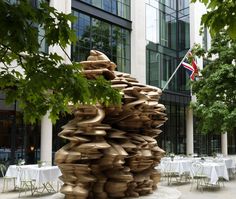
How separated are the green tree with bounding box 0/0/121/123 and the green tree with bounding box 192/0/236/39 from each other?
115 cm

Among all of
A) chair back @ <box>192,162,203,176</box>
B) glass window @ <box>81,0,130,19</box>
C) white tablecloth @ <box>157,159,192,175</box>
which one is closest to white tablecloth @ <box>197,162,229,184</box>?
chair back @ <box>192,162,203,176</box>

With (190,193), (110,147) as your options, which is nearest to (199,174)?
(190,193)

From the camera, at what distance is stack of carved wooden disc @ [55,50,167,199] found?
29.7 ft

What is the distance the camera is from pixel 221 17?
2.94 meters

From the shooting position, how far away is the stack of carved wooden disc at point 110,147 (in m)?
9.05

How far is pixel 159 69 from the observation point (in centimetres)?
2944

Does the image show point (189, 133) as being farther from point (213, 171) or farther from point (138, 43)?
point (213, 171)

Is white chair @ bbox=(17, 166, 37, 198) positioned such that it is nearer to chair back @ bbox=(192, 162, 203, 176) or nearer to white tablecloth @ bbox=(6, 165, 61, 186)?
white tablecloth @ bbox=(6, 165, 61, 186)

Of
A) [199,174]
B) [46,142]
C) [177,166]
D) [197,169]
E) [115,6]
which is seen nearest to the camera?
[199,174]

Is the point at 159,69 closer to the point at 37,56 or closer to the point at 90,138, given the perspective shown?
the point at 90,138

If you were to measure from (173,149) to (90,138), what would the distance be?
2267 cm

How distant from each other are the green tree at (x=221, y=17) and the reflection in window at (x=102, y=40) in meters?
19.0

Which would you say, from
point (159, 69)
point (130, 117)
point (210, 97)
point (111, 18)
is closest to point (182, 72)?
point (159, 69)

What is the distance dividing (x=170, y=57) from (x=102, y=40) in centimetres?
798
